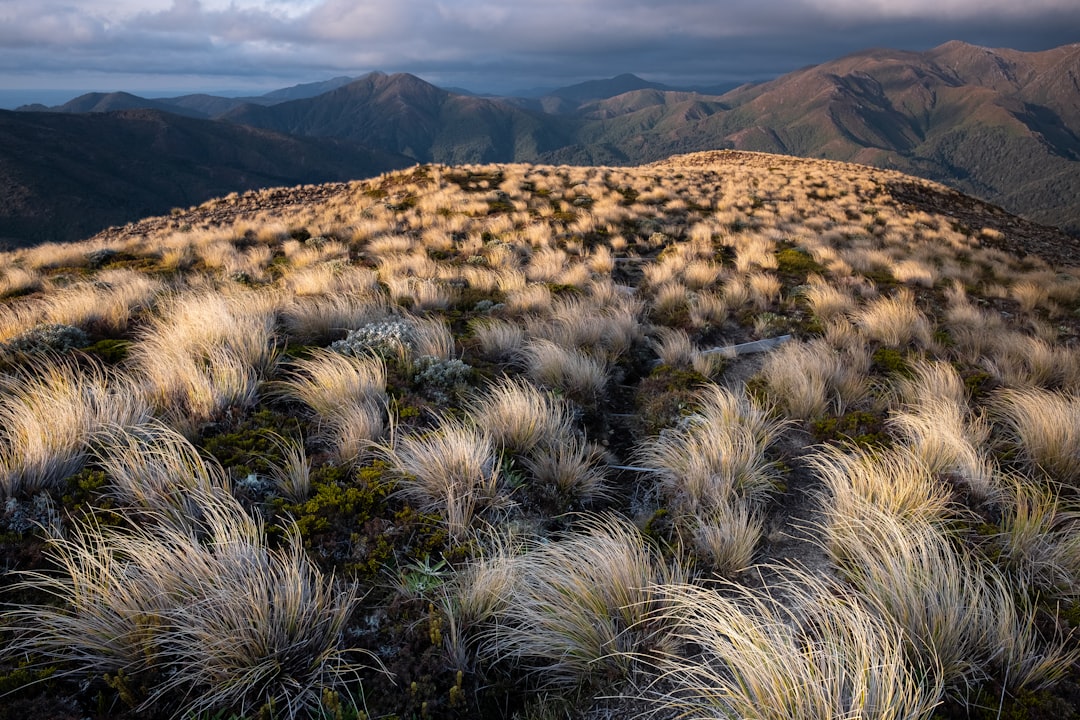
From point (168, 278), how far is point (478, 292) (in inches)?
221

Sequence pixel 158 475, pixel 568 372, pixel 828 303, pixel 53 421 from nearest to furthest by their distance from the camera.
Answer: pixel 158 475 → pixel 53 421 → pixel 568 372 → pixel 828 303

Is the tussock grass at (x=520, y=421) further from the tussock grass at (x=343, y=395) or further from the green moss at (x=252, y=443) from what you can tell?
the green moss at (x=252, y=443)

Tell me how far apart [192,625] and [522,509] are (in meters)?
2.05

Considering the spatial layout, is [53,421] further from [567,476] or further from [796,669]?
[796,669]

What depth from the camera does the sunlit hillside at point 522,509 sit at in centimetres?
238

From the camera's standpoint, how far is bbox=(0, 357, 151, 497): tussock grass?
3209mm

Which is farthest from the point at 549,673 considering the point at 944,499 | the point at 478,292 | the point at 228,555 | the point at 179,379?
the point at 478,292

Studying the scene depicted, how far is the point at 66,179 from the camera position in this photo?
179 m

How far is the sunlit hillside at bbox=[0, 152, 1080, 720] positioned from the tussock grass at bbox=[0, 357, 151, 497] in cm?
3

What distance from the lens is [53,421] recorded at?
3.52m

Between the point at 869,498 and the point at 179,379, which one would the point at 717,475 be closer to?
the point at 869,498

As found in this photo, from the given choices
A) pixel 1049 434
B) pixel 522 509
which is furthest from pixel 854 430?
pixel 522 509

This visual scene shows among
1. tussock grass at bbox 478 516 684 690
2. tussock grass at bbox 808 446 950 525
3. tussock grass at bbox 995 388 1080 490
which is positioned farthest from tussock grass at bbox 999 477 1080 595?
tussock grass at bbox 478 516 684 690

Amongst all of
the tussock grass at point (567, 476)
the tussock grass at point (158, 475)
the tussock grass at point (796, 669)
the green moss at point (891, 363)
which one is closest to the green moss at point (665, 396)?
the tussock grass at point (567, 476)
